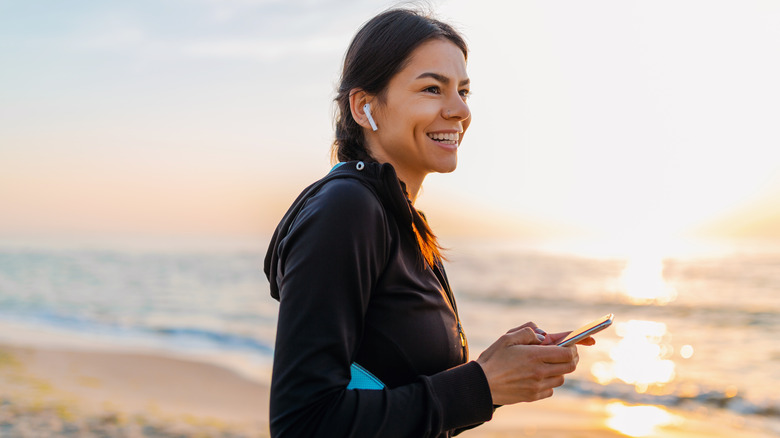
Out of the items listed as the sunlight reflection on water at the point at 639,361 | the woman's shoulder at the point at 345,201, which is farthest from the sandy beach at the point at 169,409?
the woman's shoulder at the point at 345,201

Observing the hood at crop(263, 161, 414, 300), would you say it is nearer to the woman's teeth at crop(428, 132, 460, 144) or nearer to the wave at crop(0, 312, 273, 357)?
the woman's teeth at crop(428, 132, 460, 144)

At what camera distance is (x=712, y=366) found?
401 inches

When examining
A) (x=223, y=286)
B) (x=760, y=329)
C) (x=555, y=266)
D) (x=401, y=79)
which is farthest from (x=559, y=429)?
(x=555, y=266)

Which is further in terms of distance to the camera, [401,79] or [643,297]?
[643,297]

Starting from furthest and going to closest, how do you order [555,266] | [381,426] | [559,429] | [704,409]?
1. [555,266]
2. [704,409]
3. [559,429]
4. [381,426]

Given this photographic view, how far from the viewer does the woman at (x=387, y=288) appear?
133 centimetres

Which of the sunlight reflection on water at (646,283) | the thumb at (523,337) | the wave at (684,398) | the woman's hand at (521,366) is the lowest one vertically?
the woman's hand at (521,366)

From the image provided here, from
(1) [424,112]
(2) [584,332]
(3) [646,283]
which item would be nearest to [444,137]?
(1) [424,112]

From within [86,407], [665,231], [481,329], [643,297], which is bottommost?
[86,407]

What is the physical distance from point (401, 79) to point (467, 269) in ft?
87.3

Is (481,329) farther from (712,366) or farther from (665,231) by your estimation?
(665,231)

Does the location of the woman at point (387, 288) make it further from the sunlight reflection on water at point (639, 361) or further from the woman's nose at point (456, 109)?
the sunlight reflection on water at point (639, 361)

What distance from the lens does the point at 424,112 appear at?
1793mm

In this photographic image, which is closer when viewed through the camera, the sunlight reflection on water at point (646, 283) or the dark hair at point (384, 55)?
the dark hair at point (384, 55)
